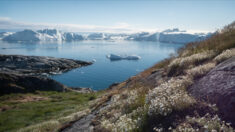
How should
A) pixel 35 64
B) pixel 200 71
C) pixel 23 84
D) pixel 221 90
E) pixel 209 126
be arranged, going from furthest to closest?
1. pixel 35 64
2. pixel 23 84
3. pixel 200 71
4. pixel 221 90
5. pixel 209 126

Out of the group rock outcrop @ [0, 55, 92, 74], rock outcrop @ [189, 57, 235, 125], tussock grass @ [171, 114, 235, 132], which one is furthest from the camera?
rock outcrop @ [0, 55, 92, 74]

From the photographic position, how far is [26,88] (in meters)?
51.0

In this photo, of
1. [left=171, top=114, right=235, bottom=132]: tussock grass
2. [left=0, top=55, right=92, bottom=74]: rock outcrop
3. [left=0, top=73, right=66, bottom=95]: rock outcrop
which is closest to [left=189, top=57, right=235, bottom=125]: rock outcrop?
[left=171, top=114, right=235, bottom=132]: tussock grass

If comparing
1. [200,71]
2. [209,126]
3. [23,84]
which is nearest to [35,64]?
[23,84]

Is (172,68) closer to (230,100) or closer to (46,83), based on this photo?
(230,100)

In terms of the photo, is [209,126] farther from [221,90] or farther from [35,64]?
[35,64]

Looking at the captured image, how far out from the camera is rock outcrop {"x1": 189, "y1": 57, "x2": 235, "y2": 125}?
4.57 m

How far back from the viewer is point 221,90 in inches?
208

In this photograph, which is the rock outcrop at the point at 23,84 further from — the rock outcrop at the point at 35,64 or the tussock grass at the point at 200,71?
the rock outcrop at the point at 35,64

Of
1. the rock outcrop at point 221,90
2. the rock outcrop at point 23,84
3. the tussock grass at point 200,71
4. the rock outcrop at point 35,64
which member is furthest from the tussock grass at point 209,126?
the rock outcrop at point 35,64

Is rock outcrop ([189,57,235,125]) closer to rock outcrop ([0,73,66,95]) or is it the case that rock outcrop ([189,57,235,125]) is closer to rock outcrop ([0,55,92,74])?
rock outcrop ([0,73,66,95])

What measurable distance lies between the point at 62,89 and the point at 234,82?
2123 inches

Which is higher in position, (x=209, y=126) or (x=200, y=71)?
(x=200, y=71)

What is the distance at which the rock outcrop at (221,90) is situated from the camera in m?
4.57
